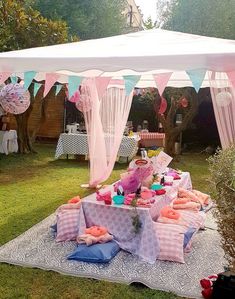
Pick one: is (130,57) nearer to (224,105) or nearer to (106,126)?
(224,105)

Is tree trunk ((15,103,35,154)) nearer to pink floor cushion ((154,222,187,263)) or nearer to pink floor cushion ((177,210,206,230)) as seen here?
pink floor cushion ((177,210,206,230))

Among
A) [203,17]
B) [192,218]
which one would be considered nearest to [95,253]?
[192,218]

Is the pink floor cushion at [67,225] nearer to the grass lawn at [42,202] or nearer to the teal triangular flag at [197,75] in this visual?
the grass lawn at [42,202]

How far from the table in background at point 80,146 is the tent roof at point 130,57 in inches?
174

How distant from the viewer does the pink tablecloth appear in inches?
146

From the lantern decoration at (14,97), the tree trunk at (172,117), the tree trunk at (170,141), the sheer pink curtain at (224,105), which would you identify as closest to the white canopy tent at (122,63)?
the sheer pink curtain at (224,105)

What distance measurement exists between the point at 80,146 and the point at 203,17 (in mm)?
7385

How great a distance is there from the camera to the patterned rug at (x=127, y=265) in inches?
126

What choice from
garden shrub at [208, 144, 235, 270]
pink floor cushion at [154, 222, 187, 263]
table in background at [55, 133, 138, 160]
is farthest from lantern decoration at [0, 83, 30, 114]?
garden shrub at [208, 144, 235, 270]

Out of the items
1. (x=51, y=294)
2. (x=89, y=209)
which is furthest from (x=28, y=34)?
(x=51, y=294)

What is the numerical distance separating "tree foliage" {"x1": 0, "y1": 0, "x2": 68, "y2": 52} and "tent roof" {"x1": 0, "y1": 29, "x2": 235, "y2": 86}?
15.9 ft

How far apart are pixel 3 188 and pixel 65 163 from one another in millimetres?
2754

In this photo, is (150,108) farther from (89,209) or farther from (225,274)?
(225,274)

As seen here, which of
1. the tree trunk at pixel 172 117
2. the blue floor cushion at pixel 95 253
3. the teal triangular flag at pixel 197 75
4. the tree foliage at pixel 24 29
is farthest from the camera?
the tree trunk at pixel 172 117
